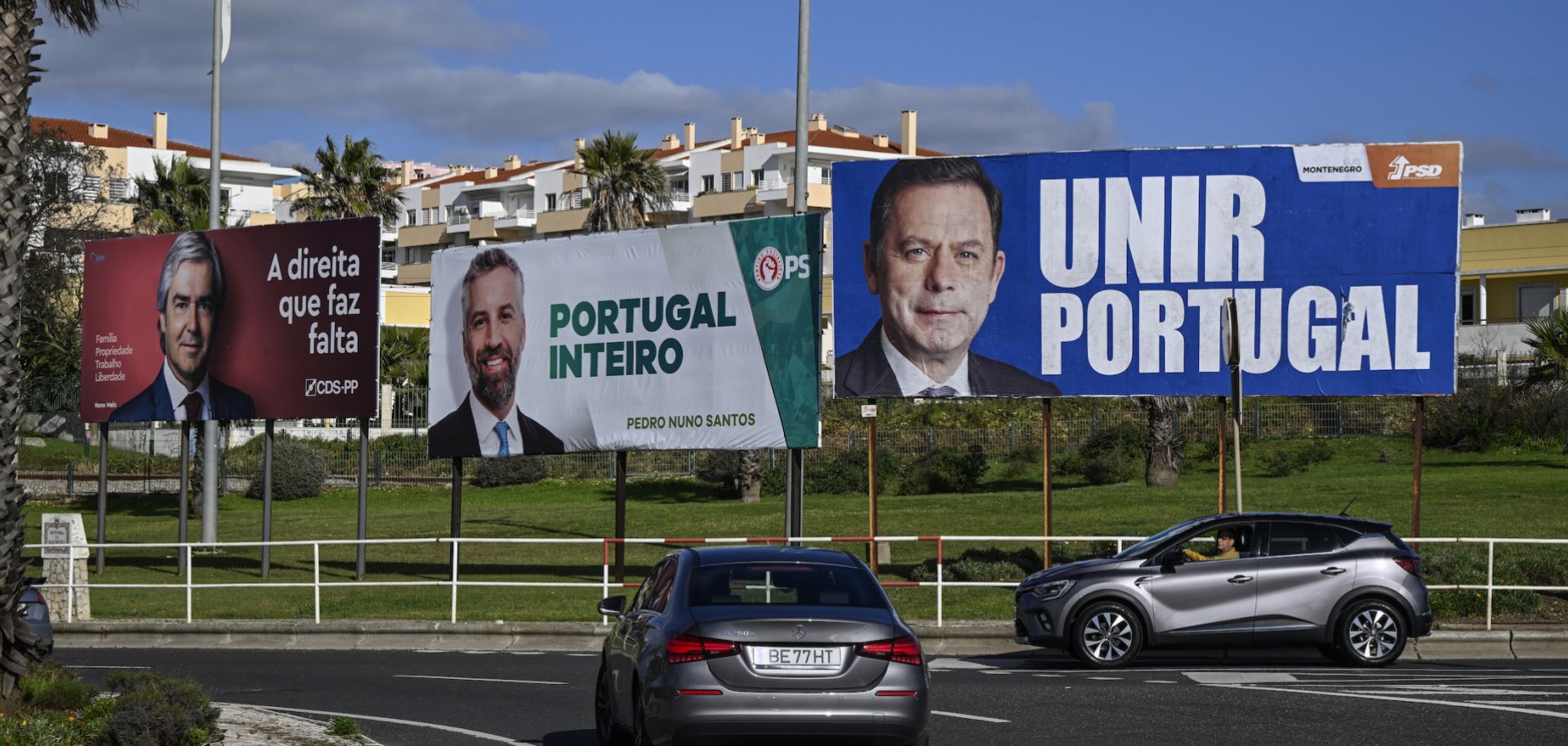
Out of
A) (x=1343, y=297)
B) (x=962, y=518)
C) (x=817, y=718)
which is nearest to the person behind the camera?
(x=817, y=718)

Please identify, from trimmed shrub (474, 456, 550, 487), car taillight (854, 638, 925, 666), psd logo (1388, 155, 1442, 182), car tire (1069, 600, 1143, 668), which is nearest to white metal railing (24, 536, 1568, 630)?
car tire (1069, 600, 1143, 668)

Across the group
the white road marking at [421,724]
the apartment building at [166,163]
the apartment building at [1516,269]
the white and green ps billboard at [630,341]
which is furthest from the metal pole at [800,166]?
the apartment building at [166,163]

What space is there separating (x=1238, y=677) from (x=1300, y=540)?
1.82 metres

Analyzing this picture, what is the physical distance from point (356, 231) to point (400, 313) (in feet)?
155

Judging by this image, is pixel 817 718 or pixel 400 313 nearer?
pixel 817 718

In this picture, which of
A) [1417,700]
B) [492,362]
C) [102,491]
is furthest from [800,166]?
[102,491]

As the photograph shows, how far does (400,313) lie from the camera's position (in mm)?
75000

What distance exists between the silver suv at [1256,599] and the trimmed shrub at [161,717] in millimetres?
9221

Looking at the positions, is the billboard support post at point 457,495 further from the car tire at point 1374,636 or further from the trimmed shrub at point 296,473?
→ the trimmed shrub at point 296,473

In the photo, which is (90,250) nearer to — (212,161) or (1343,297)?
(212,161)

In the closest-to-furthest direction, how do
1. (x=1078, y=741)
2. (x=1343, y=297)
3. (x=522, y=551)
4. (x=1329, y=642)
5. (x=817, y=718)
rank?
(x=817, y=718)
(x=1078, y=741)
(x=1329, y=642)
(x=1343, y=297)
(x=522, y=551)

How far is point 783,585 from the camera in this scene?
1050 cm

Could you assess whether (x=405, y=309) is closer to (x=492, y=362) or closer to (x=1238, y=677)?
(x=492, y=362)

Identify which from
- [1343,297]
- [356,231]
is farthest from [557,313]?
[1343,297]
